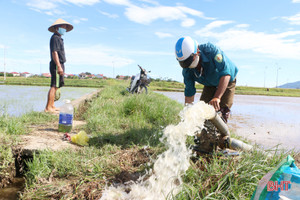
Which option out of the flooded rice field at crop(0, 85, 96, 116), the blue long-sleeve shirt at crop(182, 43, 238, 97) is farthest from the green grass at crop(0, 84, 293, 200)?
the flooded rice field at crop(0, 85, 96, 116)

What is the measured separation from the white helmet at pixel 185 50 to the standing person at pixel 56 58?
A: 348 centimetres

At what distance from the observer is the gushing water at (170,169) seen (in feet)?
7.07

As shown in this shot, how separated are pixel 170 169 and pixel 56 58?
4303 mm

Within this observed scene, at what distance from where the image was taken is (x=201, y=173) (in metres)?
2.30

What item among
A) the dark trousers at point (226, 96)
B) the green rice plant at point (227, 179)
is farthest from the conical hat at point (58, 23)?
the green rice plant at point (227, 179)

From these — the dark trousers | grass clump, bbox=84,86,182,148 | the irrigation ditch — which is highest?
the dark trousers

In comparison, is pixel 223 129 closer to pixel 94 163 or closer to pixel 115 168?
pixel 115 168

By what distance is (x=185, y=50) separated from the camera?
3271 mm

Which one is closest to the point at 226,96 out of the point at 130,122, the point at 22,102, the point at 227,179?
the point at 130,122

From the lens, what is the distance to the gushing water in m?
2.16

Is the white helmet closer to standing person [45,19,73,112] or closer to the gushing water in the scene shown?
the gushing water

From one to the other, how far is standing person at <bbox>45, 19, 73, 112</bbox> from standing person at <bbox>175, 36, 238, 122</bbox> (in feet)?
10.7

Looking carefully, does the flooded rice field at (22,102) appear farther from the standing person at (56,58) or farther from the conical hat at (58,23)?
the conical hat at (58,23)

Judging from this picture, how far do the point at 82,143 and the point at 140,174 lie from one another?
120 centimetres
